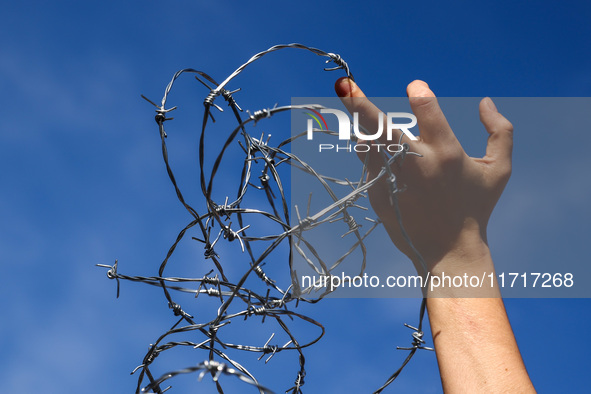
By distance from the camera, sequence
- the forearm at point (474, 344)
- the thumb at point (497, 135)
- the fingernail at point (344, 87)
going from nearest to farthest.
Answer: the forearm at point (474, 344) → the fingernail at point (344, 87) → the thumb at point (497, 135)

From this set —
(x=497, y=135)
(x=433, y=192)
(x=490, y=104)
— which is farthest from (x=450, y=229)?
(x=490, y=104)

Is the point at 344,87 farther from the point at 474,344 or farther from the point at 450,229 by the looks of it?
the point at 474,344

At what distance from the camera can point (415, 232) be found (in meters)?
1.44

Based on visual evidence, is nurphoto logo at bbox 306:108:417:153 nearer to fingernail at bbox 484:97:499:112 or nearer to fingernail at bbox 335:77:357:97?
fingernail at bbox 335:77:357:97

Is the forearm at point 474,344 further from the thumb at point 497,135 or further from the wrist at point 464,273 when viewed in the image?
the thumb at point 497,135

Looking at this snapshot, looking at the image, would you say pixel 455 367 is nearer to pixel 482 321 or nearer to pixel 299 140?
pixel 482 321

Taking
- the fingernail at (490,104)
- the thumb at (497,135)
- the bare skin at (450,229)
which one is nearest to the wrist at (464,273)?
the bare skin at (450,229)

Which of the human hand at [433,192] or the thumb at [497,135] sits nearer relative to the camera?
the human hand at [433,192]

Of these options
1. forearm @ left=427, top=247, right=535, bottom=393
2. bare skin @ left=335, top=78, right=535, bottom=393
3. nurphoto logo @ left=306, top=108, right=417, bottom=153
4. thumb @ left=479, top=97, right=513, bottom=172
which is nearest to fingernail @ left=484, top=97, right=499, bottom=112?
Result: thumb @ left=479, top=97, right=513, bottom=172

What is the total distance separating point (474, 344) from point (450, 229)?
31cm

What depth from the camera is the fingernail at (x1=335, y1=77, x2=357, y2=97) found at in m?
1.35

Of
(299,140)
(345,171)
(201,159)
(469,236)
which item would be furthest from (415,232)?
(201,159)

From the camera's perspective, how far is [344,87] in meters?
1.35

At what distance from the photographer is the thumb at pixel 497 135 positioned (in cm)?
160
